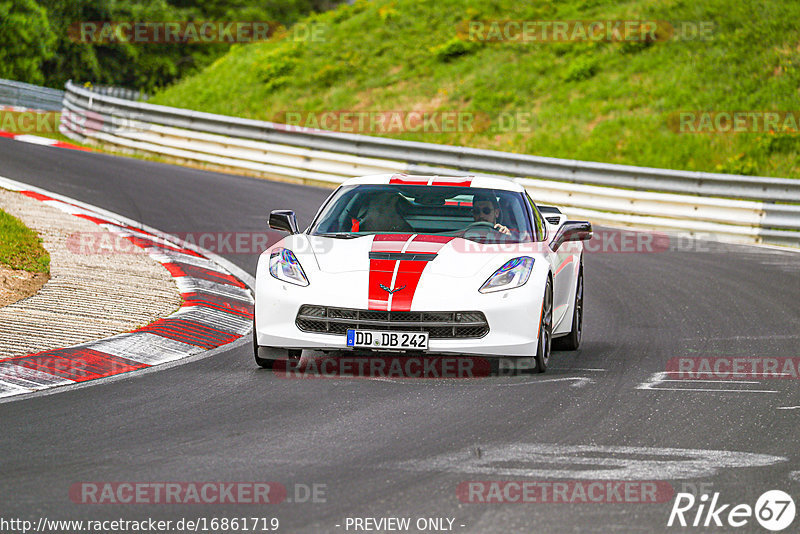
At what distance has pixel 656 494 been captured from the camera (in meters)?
5.00

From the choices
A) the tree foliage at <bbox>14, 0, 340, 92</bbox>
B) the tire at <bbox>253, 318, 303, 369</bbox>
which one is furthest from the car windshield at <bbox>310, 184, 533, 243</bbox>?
the tree foliage at <bbox>14, 0, 340, 92</bbox>

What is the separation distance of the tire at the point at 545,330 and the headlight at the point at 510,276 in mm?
188

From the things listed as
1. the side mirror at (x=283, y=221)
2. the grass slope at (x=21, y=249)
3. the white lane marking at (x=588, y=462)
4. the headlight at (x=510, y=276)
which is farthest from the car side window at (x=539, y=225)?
the grass slope at (x=21, y=249)

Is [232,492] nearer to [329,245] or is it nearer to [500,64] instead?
[329,245]

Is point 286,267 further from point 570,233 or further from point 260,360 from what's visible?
point 570,233

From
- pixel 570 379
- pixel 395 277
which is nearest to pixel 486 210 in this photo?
pixel 395 277

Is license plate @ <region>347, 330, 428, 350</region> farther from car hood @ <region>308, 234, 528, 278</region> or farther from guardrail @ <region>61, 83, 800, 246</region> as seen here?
guardrail @ <region>61, 83, 800, 246</region>

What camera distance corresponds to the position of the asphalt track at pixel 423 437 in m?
4.73

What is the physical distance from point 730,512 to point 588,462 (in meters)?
0.87

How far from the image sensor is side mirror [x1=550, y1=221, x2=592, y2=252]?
896 centimetres

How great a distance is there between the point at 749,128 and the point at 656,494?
817 inches

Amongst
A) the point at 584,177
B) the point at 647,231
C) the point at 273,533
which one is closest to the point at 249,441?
the point at 273,533

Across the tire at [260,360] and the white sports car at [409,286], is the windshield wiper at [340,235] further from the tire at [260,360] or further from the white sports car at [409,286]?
the tire at [260,360]

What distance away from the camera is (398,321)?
7.59m
